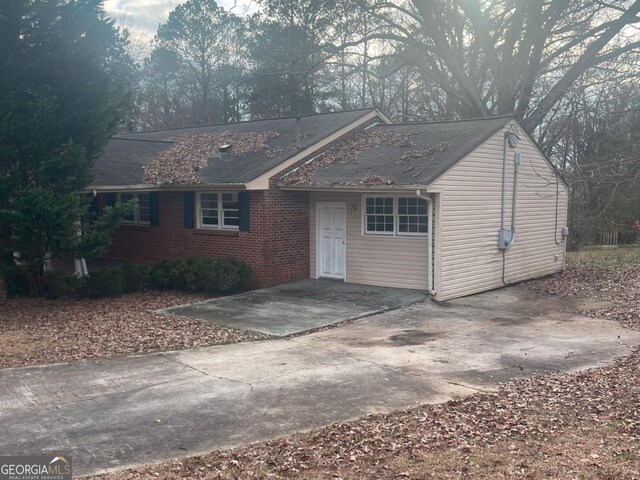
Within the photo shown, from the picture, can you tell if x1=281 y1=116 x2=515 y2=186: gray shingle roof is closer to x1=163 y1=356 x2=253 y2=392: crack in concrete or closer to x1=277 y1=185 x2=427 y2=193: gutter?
x1=277 y1=185 x2=427 y2=193: gutter

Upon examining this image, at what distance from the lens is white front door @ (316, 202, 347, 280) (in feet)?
53.5

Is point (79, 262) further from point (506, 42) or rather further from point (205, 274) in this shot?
point (506, 42)

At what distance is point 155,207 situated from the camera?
18250 millimetres

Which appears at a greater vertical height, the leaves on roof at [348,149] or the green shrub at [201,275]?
the leaves on roof at [348,149]

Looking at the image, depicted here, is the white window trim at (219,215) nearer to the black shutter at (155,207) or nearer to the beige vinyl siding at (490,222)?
the black shutter at (155,207)

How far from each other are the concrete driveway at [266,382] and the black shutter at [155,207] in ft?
28.1

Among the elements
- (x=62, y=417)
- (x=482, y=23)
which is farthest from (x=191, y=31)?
(x=62, y=417)

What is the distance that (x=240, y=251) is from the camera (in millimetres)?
16062

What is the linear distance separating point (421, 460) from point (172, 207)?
1359 cm

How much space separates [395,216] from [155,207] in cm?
723

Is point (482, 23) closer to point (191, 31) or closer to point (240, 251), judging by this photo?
point (240, 251)

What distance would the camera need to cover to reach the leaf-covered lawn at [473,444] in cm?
531

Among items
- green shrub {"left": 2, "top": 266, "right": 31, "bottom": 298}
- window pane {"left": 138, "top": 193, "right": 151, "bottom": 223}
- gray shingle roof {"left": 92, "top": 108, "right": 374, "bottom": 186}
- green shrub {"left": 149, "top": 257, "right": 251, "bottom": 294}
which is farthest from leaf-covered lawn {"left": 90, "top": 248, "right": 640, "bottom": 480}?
window pane {"left": 138, "top": 193, "right": 151, "bottom": 223}

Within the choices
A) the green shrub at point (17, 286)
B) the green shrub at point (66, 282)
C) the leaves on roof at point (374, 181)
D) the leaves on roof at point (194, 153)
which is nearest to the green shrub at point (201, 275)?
the green shrub at point (66, 282)
